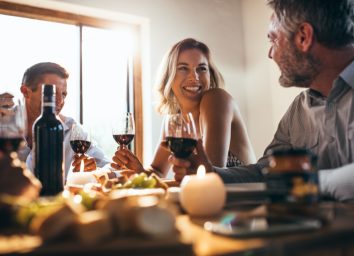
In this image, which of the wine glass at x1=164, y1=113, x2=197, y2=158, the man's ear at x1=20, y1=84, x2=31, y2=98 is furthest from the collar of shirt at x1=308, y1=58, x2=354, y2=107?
the man's ear at x1=20, y1=84, x2=31, y2=98

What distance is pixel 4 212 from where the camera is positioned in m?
0.54

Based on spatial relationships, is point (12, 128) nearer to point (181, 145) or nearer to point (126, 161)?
point (181, 145)

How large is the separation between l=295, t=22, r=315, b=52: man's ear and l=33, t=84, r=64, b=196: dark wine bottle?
871 millimetres

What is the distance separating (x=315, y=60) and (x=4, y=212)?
116cm

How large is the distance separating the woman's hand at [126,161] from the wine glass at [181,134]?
1.28ft

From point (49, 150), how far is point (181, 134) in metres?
0.36

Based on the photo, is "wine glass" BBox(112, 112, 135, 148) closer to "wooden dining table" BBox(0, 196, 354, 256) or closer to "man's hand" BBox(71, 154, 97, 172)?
"man's hand" BBox(71, 154, 97, 172)

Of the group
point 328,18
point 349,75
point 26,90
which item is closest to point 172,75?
point 26,90

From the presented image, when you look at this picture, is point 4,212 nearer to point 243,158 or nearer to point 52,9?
point 243,158

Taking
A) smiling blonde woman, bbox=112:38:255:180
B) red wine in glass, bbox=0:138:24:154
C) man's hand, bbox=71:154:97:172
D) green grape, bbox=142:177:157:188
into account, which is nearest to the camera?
red wine in glass, bbox=0:138:24:154

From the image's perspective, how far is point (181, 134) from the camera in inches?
43.3

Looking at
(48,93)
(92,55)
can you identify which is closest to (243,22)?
(92,55)

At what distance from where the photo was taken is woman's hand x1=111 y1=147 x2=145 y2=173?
1489mm

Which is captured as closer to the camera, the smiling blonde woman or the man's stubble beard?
the man's stubble beard
